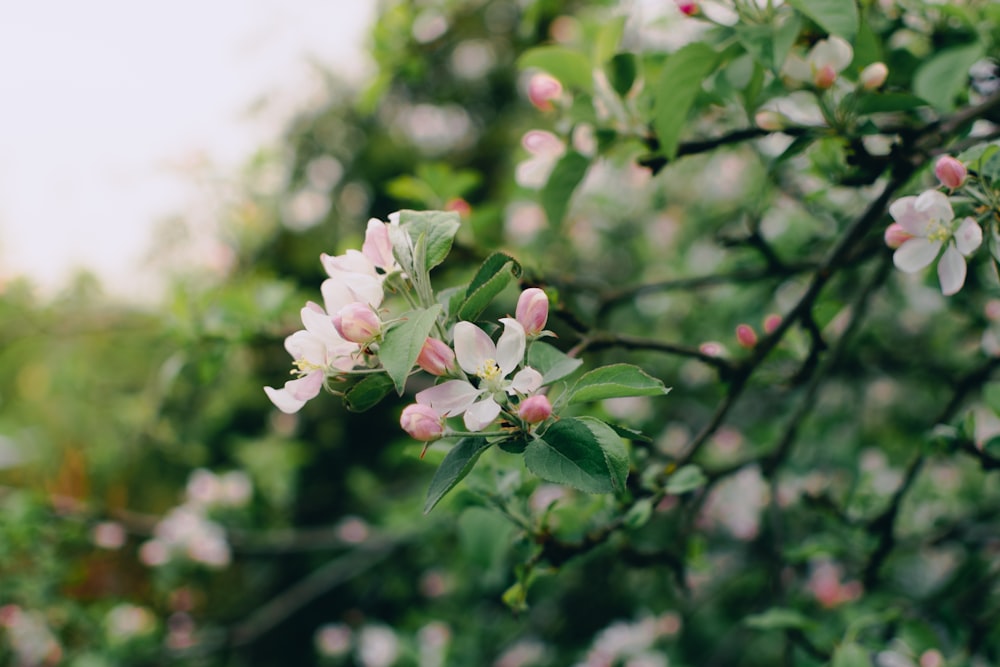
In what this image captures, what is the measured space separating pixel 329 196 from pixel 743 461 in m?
4.35

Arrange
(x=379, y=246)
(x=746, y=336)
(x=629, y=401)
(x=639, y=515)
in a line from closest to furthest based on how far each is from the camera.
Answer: (x=379, y=246) → (x=639, y=515) → (x=746, y=336) → (x=629, y=401)

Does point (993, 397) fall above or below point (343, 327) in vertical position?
below

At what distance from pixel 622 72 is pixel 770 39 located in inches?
9.4

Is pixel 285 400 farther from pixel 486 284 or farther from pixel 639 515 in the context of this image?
pixel 639 515

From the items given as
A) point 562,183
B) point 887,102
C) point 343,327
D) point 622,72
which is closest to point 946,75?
point 887,102

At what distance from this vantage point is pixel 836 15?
2.42 ft

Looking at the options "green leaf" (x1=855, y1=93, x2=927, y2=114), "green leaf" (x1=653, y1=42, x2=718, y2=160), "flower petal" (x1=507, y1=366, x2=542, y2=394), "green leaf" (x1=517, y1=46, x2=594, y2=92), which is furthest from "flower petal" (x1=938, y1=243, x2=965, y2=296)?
"green leaf" (x1=517, y1=46, x2=594, y2=92)

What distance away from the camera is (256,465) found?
114 inches

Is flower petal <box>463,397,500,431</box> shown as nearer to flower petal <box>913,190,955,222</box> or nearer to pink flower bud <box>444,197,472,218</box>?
flower petal <box>913,190,955,222</box>

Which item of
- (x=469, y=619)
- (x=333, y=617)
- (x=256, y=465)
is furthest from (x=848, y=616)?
(x=333, y=617)

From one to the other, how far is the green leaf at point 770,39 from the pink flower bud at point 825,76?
0.27ft

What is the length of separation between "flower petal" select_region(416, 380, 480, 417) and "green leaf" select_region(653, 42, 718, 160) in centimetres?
50

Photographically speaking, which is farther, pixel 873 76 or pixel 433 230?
pixel 873 76

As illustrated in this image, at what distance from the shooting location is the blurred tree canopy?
97 centimetres
